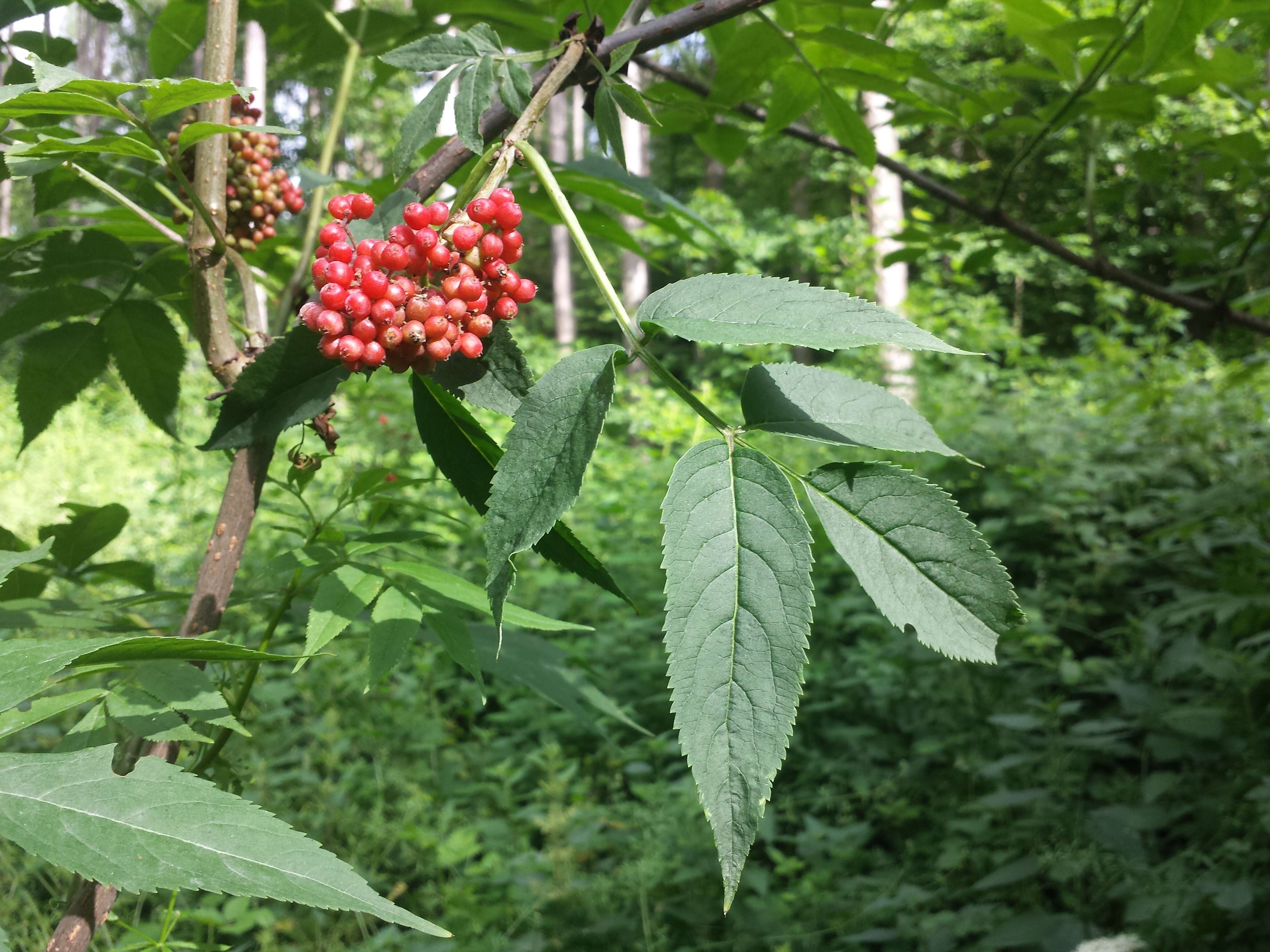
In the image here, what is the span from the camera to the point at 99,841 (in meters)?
0.44

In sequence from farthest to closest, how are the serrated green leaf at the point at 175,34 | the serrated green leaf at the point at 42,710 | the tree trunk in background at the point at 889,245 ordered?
1. the tree trunk in background at the point at 889,245
2. the serrated green leaf at the point at 175,34
3. the serrated green leaf at the point at 42,710

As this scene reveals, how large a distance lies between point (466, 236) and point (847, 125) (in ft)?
2.99

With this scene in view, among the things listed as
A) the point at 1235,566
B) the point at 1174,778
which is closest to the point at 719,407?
the point at 1235,566

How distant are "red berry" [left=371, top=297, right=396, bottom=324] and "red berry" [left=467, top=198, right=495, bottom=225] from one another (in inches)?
3.2

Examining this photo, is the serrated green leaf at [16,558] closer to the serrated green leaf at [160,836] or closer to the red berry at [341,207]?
the serrated green leaf at [160,836]

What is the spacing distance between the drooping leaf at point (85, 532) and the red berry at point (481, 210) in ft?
2.32

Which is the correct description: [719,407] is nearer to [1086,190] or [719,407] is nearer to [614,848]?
[614,848]

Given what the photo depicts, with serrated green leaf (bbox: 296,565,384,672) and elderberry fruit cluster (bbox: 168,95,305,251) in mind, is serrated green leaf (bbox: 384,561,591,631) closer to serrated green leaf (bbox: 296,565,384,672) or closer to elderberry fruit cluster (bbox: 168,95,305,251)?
serrated green leaf (bbox: 296,565,384,672)

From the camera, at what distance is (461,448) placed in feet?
2.18

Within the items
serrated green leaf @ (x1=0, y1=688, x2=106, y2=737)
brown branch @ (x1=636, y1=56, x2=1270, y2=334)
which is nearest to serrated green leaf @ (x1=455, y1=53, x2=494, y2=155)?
serrated green leaf @ (x1=0, y1=688, x2=106, y2=737)

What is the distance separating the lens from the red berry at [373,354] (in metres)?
0.57

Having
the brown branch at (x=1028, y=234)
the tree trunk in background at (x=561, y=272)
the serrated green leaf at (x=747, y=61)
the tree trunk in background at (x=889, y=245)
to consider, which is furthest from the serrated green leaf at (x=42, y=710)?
the tree trunk in background at (x=561, y=272)

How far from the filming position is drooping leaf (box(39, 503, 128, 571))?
102 cm

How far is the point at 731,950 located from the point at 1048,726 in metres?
1.36
